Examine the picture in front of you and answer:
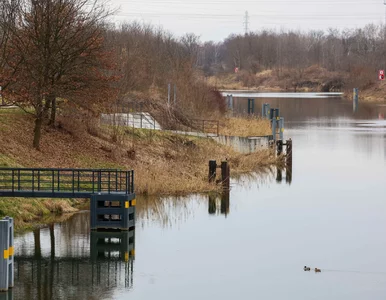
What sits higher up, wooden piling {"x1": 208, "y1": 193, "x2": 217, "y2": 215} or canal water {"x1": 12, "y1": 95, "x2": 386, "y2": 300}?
wooden piling {"x1": 208, "y1": 193, "x2": 217, "y2": 215}

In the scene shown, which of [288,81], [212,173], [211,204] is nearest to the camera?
[211,204]

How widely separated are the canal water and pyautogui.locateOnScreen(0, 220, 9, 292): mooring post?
312 mm

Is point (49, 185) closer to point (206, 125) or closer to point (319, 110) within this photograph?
point (206, 125)

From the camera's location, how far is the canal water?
67.5 ft

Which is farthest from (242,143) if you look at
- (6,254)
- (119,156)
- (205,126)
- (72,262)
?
(6,254)

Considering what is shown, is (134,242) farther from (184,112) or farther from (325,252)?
(184,112)

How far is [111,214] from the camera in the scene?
82.2 ft

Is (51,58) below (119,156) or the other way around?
the other way around

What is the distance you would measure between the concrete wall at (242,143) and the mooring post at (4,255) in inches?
945

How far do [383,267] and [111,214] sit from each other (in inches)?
274

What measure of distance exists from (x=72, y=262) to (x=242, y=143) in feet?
69.6

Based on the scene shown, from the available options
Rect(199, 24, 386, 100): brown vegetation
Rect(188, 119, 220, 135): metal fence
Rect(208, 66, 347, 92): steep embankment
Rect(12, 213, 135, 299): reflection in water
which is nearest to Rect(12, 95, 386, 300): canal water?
Rect(12, 213, 135, 299): reflection in water

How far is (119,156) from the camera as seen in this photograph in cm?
3606

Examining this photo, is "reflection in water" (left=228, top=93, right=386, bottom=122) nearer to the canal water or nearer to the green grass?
the green grass
